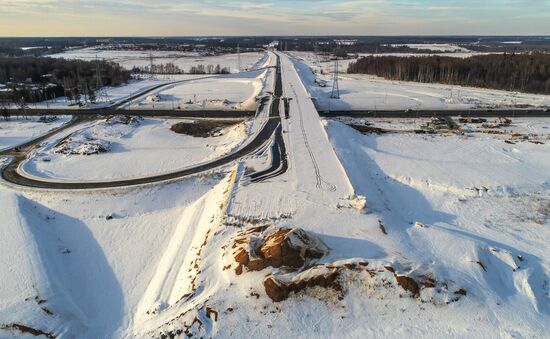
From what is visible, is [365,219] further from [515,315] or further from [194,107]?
[194,107]

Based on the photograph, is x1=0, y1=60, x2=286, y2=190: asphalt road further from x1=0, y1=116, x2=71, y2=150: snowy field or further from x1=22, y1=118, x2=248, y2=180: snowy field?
x1=0, y1=116, x2=71, y2=150: snowy field

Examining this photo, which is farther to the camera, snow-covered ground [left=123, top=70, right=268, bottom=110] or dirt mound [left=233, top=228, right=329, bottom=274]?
snow-covered ground [left=123, top=70, right=268, bottom=110]

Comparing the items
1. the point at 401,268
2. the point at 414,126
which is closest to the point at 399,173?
the point at 401,268

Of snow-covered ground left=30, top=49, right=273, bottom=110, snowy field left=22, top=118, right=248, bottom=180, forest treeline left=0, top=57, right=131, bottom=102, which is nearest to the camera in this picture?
snowy field left=22, top=118, right=248, bottom=180

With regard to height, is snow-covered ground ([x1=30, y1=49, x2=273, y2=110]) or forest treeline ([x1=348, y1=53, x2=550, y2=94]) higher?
forest treeline ([x1=348, y1=53, x2=550, y2=94])

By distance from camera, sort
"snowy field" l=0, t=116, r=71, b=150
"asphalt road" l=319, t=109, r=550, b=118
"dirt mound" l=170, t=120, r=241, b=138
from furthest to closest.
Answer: "asphalt road" l=319, t=109, r=550, b=118, "dirt mound" l=170, t=120, r=241, b=138, "snowy field" l=0, t=116, r=71, b=150

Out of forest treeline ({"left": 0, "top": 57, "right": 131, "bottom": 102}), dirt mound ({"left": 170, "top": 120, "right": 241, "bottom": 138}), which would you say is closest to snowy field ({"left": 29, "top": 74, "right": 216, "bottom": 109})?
forest treeline ({"left": 0, "top": 57, "right": 131, "bottom": 102})

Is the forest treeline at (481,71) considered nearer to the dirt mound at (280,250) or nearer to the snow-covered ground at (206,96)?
the snow-covered ground at (206,96)

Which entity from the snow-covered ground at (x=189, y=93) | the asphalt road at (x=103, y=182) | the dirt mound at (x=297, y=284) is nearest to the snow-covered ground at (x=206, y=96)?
the snow-covered ground at (x=189, y=93)
